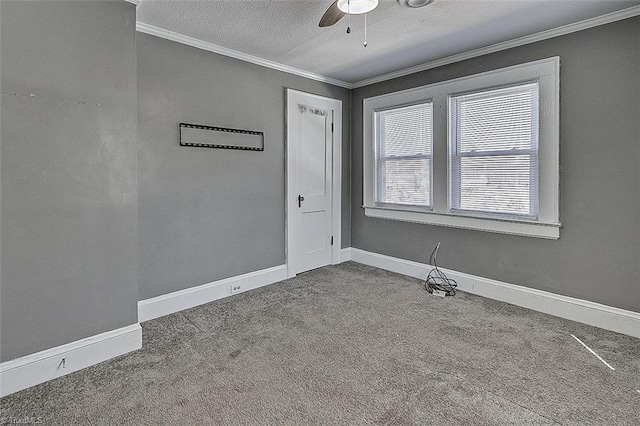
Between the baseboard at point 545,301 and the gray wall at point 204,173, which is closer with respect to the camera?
the baseboard at point 545,301

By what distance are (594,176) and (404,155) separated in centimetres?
192

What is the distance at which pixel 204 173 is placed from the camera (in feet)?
11.0

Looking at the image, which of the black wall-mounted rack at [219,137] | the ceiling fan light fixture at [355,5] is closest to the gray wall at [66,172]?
the black wall-mounted rack at [219,137]

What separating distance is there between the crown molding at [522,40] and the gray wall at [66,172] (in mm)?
2912

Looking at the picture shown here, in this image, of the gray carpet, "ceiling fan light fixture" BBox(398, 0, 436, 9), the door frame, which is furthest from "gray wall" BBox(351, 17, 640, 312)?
the door frame

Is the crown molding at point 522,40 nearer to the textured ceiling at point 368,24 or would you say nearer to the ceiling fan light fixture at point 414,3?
the textured ceiling at point 368,24

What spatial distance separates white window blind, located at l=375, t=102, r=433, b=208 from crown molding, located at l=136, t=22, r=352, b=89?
0.94 metres

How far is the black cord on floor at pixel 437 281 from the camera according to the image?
3.68 metres

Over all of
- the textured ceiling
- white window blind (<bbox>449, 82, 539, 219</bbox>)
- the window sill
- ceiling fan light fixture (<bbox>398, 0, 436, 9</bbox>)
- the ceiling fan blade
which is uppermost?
the textured ceiling

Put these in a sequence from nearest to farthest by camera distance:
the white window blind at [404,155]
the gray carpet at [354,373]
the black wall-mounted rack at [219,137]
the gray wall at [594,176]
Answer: the gray carpet at [354,373]
the gray wall at [594,176]
the black wall-mounted rack at [219,137]
the white window blind at [404,155]

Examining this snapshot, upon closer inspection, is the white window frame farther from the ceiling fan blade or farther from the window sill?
the ceiling fan blade

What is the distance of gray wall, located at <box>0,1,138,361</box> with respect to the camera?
6.56ft

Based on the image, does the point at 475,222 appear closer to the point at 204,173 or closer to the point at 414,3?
the point at 414,3

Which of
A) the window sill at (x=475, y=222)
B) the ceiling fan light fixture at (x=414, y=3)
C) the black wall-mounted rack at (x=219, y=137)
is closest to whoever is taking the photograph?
the ceiling fan light fixture at (x=414, y=3)
